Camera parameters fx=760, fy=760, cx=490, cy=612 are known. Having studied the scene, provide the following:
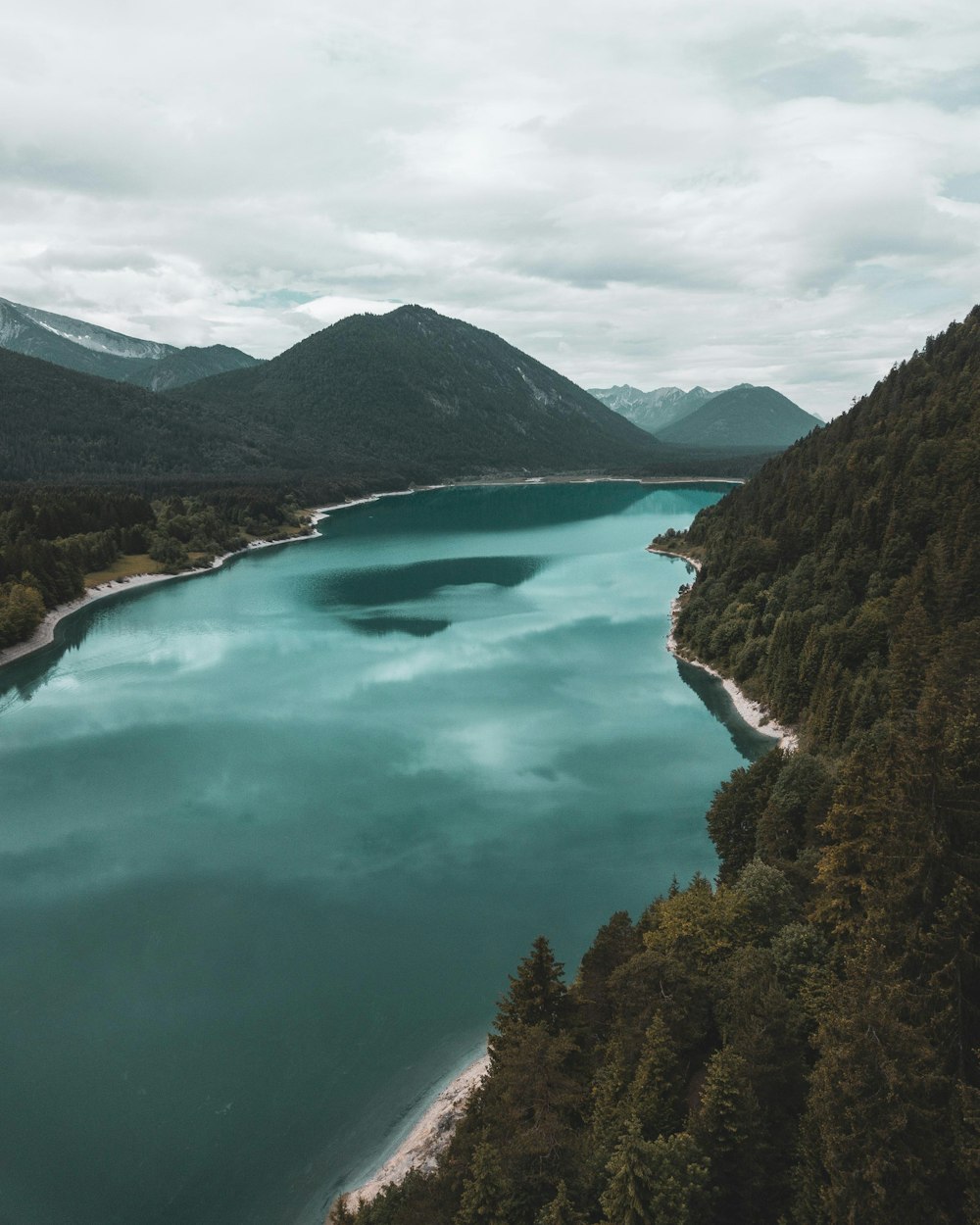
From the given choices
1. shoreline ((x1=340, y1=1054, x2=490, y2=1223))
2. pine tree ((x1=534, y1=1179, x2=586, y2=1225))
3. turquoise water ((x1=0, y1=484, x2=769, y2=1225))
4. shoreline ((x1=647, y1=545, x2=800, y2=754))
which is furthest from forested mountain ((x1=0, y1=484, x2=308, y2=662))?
pine tree ((x1=534, y1=1179, x2=586, y2=1225))

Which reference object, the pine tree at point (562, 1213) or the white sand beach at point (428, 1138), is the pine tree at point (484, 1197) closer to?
the pine tree at point (562, 1213)

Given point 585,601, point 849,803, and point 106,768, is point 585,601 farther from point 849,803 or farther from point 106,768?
point 849,803

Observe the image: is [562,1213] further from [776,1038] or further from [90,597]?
[90,597]

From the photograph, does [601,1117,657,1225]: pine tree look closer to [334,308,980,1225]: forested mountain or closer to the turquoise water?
[334,308,980,1225]: forested mountain

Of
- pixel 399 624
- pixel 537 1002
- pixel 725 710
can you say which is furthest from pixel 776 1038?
pixel 399 624

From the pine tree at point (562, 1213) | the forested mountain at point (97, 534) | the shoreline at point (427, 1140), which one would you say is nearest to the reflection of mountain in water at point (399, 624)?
the forested mountain at point (97, 534)

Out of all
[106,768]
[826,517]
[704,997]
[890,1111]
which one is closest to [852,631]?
[826,517]
